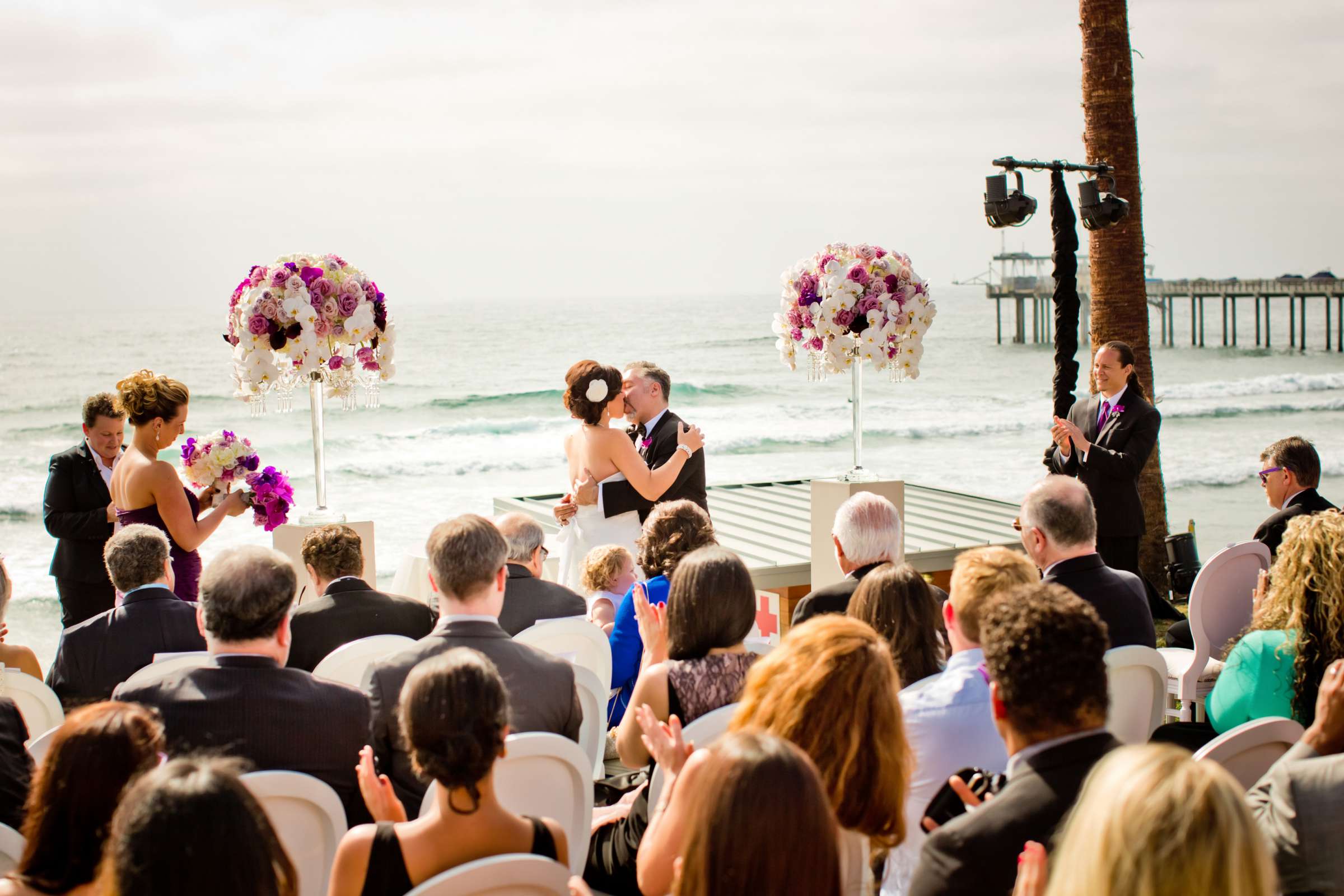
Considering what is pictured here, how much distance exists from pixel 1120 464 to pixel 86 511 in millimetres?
5285

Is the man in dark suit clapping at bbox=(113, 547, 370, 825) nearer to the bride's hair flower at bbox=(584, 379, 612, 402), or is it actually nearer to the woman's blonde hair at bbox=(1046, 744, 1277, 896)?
the woman's blonde hair at bbox=(1046, 744, 1277, 896)

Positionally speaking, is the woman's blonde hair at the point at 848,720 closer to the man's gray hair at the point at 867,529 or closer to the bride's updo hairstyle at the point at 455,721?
the bride's updo hairstyle at the point at 455,721

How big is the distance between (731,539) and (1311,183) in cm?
3460

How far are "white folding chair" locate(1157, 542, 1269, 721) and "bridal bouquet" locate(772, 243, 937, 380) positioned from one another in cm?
182

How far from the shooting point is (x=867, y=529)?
387 centimetres

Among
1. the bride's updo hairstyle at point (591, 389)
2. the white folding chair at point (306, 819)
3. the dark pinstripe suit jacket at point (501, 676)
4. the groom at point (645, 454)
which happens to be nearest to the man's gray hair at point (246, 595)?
the dark pinstripe suit jacket at point (501, 676)

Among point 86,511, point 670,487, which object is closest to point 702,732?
point 670,487

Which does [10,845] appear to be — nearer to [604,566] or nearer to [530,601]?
[530,601]

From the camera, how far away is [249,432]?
1056 inches

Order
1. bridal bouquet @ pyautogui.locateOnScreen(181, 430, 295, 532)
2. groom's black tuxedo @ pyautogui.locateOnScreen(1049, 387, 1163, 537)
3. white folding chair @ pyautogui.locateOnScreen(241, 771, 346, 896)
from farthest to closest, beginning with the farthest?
groom's black tuxedo @ pyautogui.locateOnScreen(1049, 387, 1163, 537) < bridal bouquet @ pyautogui.locateOnScreen(181, 430, 295, 532) < white folding chair @ pyautogui.locateOnScreen(241, 771, 346, 896)

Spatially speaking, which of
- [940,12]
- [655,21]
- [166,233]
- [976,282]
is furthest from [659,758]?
[976,282]

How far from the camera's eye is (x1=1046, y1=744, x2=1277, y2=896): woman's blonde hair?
4.39 ft

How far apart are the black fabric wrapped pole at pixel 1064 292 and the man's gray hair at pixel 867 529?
3.58m

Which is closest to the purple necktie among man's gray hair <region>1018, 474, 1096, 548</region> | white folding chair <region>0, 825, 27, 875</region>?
man's gray hair <region>1018, 474, 1096, 548</region>
